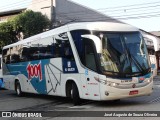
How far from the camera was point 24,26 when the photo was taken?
3503 cm

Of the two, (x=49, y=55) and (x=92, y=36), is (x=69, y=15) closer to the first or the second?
(x=49, y=55)

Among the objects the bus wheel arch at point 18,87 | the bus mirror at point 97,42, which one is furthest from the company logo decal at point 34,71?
the bus mirror at point 97,42

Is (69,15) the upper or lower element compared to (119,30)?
upper

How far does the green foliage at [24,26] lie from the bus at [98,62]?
20100 millimetres

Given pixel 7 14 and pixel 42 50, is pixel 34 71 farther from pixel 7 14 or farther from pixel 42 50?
pixel 7 14

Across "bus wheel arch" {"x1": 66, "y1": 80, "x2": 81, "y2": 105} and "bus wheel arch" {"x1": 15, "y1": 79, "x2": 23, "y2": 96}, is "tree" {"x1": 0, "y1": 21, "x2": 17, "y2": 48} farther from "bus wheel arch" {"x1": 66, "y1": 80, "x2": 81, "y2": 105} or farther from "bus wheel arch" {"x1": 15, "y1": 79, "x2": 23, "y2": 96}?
"bus wheel arch" {"x1": 66, "y1": 80, "x2": 81, "y2": 105}

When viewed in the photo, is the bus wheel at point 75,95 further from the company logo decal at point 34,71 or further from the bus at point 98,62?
the company logo decal at point 34,71

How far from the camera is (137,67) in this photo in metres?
12.1

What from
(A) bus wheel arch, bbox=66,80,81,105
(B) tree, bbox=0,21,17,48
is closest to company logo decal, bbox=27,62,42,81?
(A) bus wheel arch, bbox=66,80,81,105

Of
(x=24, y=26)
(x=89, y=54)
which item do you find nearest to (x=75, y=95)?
(x=89, y=54)

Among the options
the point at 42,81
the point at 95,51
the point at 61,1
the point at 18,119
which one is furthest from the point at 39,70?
the point at 61,1

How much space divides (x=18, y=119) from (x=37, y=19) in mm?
25750

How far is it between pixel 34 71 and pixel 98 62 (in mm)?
5759

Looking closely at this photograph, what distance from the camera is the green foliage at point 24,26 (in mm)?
34656
